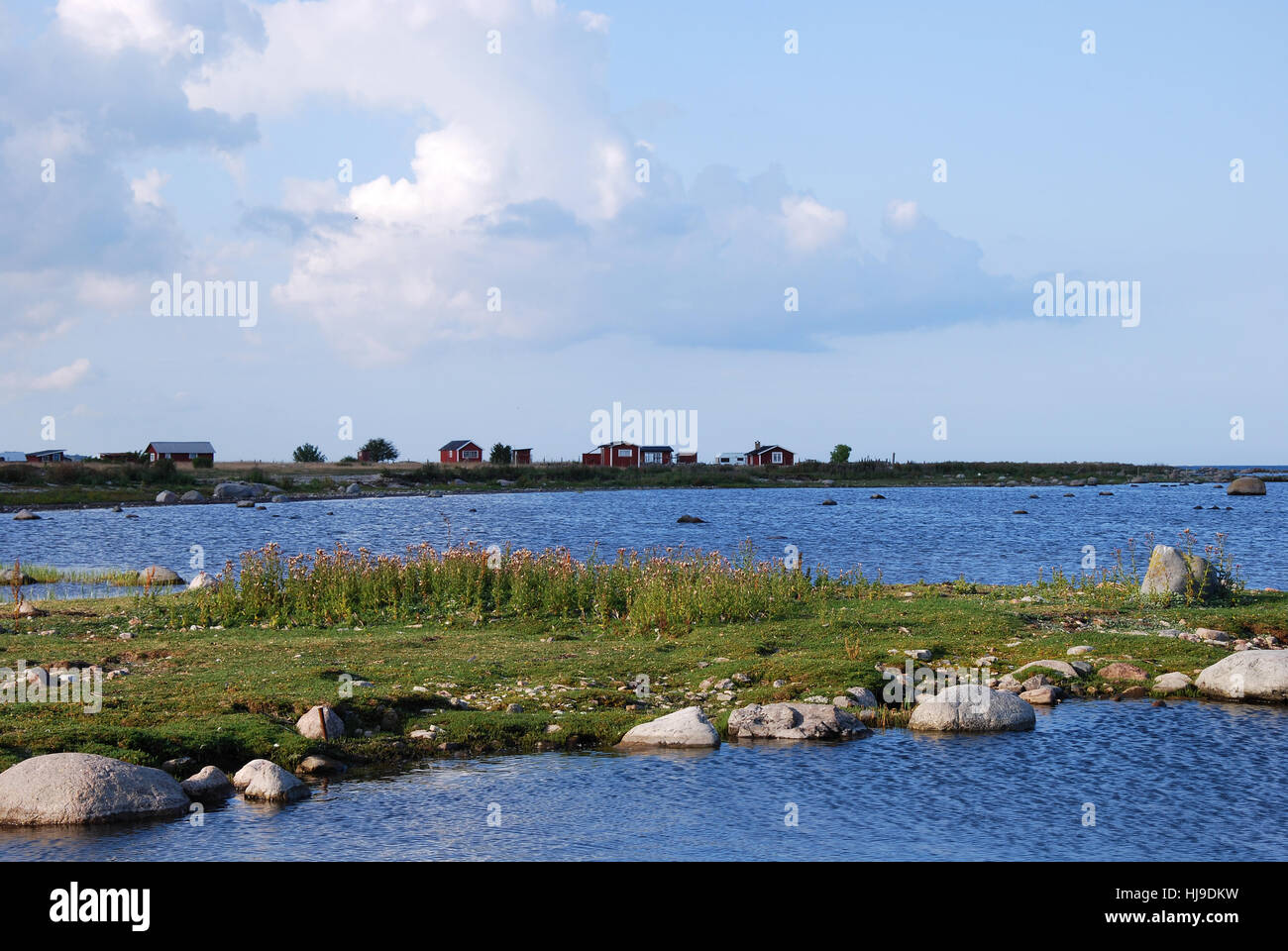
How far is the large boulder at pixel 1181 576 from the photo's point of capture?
2702 cm

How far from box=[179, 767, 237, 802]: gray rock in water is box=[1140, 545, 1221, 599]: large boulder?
23.3m

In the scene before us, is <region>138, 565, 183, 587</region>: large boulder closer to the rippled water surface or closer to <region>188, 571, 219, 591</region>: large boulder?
<region>188, 571, 219, 591</region>: large boulder

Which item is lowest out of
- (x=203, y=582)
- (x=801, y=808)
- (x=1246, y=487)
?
(x=801, y=808)

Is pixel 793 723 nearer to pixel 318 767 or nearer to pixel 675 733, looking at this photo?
pixel 675 733

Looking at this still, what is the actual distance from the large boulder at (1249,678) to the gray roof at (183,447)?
13582 centimetres

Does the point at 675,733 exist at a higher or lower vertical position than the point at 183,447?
lower

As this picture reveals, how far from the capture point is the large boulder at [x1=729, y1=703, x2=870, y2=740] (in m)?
16.2

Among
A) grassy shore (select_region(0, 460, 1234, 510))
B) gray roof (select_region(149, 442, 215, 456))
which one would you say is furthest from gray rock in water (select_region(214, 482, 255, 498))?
gray roof (select_region(149, 442, 215, 456))

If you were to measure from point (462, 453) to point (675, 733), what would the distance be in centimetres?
14921

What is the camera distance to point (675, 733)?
1559 cm

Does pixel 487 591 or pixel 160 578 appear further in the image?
pixel 160 578

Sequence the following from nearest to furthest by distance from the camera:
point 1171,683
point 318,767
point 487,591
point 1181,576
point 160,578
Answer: point 318,767, point 1171,683, point 1181,576, point 487,591, point 160,578

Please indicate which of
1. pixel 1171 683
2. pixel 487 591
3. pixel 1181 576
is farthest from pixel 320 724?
pixel 1181 576

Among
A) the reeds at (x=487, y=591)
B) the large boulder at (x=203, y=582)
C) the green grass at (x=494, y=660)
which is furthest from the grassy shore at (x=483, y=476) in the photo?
the green grass at (x=494, y=660)
